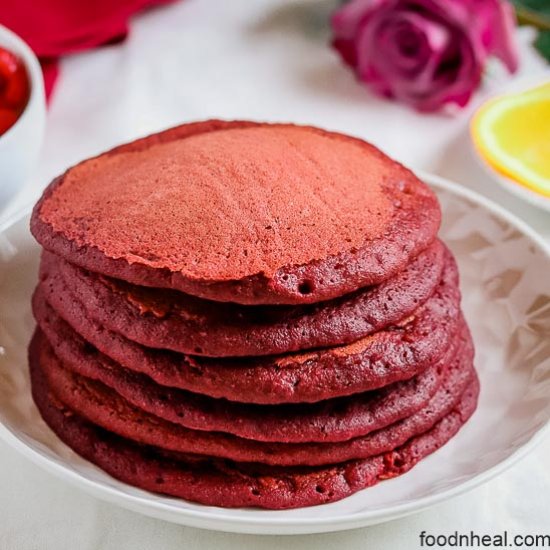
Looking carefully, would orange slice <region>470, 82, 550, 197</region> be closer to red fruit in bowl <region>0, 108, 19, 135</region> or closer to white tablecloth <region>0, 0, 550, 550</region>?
white tablecloth <region>0, 0, 550, 550</region>

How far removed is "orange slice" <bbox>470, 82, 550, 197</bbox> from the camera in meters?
2.40

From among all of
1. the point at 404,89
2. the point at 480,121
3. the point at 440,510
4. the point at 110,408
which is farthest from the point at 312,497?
the point at 404,89

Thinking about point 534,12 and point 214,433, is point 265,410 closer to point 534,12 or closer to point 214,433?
point 214,433

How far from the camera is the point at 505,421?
1.64 metres

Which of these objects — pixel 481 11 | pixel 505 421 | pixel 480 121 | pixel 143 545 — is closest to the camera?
pixel 143 545

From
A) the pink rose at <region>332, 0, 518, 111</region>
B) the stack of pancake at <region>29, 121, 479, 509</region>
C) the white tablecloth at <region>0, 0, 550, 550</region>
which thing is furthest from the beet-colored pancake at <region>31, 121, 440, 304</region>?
the pink rose at <region>332, 0, 518, 111</region>

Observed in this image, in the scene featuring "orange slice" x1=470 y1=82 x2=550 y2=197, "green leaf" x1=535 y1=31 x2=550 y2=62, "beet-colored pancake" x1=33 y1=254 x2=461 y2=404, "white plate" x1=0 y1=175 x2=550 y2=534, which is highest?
"beet-colored pancake" x1=33 y1=254 x2=461 y2=404

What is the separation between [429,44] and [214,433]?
1682mm

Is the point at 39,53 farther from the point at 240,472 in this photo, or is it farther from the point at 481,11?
the point at 240,472

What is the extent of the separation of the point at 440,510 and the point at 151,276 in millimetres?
646

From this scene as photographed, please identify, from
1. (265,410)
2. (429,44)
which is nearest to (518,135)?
(429,44)

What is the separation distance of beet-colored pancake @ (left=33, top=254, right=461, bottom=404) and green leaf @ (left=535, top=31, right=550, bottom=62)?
6.48 ft

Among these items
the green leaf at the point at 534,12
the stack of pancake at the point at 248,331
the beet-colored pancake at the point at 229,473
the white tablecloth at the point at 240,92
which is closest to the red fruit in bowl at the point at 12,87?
the white tablecloth at the point at 240,92

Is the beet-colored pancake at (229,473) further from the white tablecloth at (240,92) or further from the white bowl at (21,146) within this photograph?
the white bowl at (21,146)
